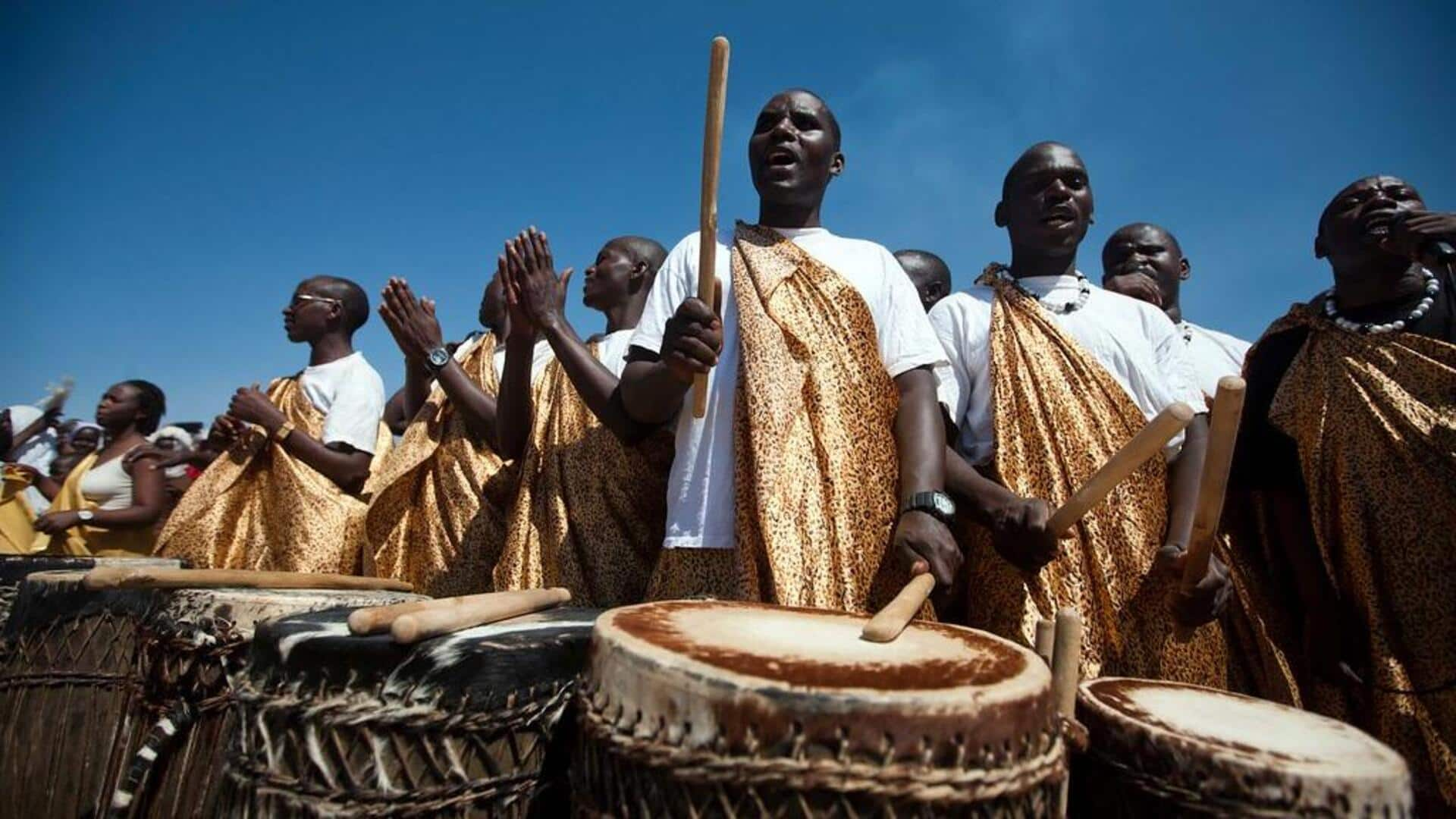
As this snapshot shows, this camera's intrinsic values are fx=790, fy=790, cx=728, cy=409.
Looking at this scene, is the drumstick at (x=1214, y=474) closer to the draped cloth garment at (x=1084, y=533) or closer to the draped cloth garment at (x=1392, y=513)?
the draped cloth garment at (x=1084, y=533)

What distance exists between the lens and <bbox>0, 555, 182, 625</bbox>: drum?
2.38m

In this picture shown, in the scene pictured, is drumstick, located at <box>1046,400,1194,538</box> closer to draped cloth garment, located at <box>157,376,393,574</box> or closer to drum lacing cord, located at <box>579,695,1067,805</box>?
drum lacing cord, located at <box>579,695,1067,805</box>

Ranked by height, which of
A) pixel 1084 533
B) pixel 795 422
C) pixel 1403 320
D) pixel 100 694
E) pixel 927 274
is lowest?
pixel 100 694

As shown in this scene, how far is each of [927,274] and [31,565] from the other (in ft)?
13.3

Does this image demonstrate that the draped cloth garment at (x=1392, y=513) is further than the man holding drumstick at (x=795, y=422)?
Yes

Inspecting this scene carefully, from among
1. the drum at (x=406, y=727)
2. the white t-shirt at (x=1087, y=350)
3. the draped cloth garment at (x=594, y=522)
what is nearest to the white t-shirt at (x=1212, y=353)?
the white t-shirt at (x=1087, y=350)

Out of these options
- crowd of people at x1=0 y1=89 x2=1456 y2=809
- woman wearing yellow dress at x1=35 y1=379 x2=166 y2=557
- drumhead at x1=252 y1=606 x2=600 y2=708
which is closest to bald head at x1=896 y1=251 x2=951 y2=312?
crowd of people at x1=0 y1=89 x2=1456 y2=809

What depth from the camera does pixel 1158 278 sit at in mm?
4016

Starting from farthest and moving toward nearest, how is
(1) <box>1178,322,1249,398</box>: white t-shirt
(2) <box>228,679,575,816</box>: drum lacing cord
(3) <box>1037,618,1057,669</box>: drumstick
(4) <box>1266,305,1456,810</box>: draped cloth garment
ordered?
(1) <box>1178,322,1249,398</box>: white t-shirt
(4) <box>1266,305,1456,810</box>: draped cloth garment
(3) <box>1037,618,1057,669</box>: drumstick
(2) <box>228,679,575,816</box>: drum lacing cord

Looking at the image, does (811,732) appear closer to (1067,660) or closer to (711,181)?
(1067,660)

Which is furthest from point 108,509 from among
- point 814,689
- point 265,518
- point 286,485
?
point 814,689

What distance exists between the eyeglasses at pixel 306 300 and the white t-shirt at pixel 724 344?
282cm

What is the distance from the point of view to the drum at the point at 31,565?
2381 mm

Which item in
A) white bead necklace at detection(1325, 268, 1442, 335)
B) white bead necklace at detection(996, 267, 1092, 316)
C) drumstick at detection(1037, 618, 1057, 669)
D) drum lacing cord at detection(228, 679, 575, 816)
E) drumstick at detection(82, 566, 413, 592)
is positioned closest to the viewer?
drum lacing cord at detection(228, 679, 575, 816)
